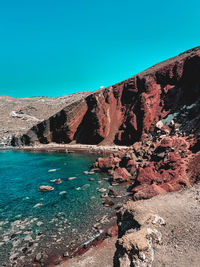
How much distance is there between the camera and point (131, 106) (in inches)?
2719

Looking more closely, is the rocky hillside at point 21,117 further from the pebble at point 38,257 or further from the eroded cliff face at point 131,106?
the pebble at point 38,257

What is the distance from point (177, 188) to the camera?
17906 mm

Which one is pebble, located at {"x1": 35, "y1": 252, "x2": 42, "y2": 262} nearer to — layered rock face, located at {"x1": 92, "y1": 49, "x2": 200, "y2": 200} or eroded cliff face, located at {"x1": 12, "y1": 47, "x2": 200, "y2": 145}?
layered rock face, located at {"x1": 92, "y1": 49, "x2": 200, "y2": 200}

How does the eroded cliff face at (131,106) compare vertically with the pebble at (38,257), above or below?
above

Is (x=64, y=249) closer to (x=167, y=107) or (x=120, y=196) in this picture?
(x=120, y=196)

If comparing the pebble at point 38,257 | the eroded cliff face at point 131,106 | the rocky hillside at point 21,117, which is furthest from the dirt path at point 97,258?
the rocky hillside at point 21,117

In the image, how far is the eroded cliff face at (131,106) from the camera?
56.6 metres

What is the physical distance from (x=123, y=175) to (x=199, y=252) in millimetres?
20861

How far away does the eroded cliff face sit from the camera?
56594mm

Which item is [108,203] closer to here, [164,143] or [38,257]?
[38,257]

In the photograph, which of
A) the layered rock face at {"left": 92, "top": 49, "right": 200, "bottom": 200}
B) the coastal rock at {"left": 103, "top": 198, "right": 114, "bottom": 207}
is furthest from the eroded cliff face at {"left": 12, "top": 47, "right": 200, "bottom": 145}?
the coastal rock at {"left": 103, "top": 198, "right": 114, "bottom": 207}

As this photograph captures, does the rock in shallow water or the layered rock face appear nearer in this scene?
the rock in shallow water

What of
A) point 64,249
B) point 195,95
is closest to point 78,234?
point 64,249

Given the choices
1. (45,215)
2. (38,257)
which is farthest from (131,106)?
(38,257)
